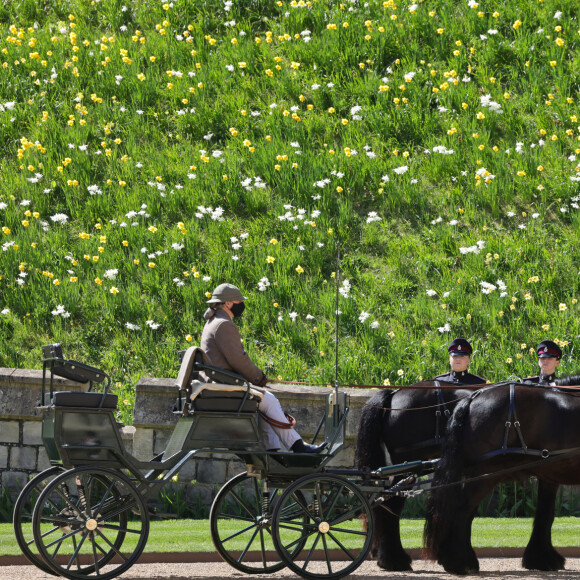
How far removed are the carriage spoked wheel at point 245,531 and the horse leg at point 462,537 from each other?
1233 mm

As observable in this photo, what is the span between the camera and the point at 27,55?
16.8m

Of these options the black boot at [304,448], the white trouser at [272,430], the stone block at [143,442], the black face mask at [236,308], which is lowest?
the stone block at [143,442]

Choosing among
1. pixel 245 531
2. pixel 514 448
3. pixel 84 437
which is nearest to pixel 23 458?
pixel 245 531

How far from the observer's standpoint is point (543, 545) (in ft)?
26.7

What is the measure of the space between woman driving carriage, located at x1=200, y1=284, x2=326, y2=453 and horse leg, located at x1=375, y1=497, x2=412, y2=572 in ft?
3.38

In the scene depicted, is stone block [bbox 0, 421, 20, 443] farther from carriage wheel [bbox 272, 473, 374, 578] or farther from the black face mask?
carriage wheel [bbox 272, 473, 374, 578]

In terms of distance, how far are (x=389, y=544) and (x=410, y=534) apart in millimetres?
1236

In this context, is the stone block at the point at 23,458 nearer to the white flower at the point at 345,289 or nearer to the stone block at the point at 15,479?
the stone block at the point at 15,479

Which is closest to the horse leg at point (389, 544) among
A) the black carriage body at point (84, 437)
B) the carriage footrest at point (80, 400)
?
the black carriage body at point (84, 437)

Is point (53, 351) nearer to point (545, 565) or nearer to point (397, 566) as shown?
point (397, 566)

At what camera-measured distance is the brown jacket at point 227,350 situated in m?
7.30

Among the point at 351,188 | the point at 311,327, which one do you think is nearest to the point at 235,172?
the point at 351,188

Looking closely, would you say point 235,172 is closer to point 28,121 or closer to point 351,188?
point 351,188

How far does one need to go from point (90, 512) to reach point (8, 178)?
8.74m
